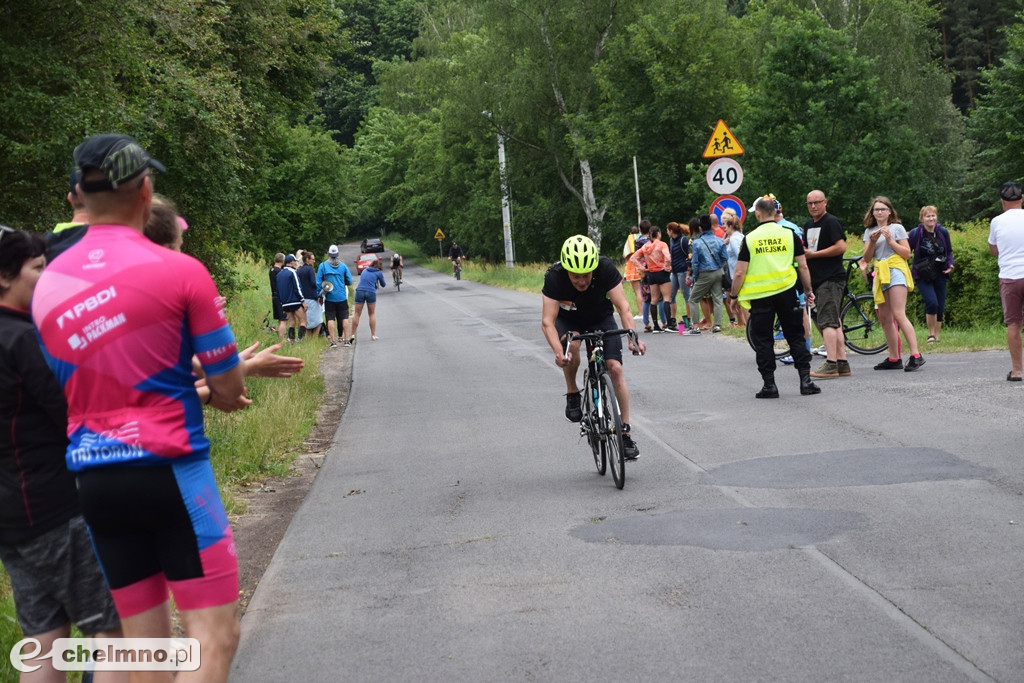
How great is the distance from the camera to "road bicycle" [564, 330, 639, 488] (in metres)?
8.67

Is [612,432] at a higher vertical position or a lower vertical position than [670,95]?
lower

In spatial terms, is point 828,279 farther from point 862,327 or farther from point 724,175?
point 724,175

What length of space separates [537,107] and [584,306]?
4571 cm

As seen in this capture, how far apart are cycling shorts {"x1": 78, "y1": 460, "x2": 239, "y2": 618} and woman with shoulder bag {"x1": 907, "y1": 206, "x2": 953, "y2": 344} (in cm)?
1363

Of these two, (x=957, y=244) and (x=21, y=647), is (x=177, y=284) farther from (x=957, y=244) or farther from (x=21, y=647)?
(x=957, y=244)

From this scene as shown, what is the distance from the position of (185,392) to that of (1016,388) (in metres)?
10.1

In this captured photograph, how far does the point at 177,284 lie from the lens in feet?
11.4

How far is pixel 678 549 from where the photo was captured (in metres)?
6.73

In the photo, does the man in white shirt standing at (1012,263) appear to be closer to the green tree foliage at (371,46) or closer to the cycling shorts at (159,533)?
the cycling shorts at (159,533)

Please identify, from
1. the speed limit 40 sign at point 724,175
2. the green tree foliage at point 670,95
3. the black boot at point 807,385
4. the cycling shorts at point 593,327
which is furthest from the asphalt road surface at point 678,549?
the green tree foliage at point 670,95

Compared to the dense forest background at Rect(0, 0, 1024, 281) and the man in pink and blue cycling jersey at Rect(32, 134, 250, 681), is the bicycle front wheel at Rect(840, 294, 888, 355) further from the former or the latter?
the man in pink and blue cycling jersey at Rect(32, 134, 250, 681)

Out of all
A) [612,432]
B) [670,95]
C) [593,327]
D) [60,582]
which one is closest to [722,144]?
[593,327]

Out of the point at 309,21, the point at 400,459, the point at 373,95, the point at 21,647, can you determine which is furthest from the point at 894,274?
the point at 373,95

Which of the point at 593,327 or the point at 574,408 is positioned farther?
the point at 574,408
